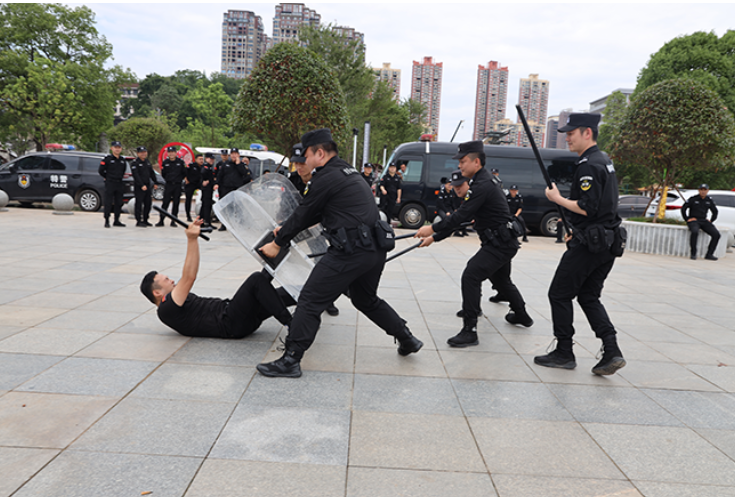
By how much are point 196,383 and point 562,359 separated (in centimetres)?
290

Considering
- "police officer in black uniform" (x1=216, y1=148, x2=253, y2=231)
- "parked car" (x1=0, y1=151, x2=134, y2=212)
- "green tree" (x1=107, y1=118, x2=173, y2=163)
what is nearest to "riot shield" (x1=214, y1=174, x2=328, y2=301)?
"police officer in black uniform" (x1=216, y1=148, x2=253, y2=231)

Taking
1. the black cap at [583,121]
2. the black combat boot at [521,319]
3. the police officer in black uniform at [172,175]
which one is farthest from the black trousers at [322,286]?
the police officer in black uniform at [172,175]

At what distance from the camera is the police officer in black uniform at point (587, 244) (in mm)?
4066

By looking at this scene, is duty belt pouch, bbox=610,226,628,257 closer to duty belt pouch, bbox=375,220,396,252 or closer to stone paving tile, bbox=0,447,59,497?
duty belt pouch, bbox=375,220,396,252

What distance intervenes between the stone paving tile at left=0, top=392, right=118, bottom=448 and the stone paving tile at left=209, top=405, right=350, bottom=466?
0.79 meters

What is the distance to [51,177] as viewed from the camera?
1579 cm

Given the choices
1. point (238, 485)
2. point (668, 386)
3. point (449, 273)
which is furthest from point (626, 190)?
point (238, 485)

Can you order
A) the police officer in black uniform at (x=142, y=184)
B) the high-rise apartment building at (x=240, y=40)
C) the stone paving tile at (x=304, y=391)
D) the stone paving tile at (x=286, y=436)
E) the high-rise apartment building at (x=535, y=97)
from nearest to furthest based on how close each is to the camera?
the stone paving tile at (x=286, y=436)
the stone paving tile at (x=304, y=391)
the police officer in black uniform at (x=142, y=184)
the high-rise apartment building at (x=535, y=97)
the high-rise apartment building at (x=240, y=40)

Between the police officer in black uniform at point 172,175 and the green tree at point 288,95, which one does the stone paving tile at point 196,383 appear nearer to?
the police officer in black uniform at point 172,175

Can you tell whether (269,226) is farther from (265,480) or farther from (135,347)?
(265,480)

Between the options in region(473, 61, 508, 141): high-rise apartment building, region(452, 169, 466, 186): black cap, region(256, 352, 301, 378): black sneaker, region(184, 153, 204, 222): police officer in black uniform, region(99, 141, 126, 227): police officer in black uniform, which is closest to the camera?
region(256, 352, 301, 378): black sneaker

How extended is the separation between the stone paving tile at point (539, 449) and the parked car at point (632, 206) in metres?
19.8

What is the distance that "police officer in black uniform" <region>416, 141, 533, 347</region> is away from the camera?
4.92m

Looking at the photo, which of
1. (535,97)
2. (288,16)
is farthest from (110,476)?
(288,16)
